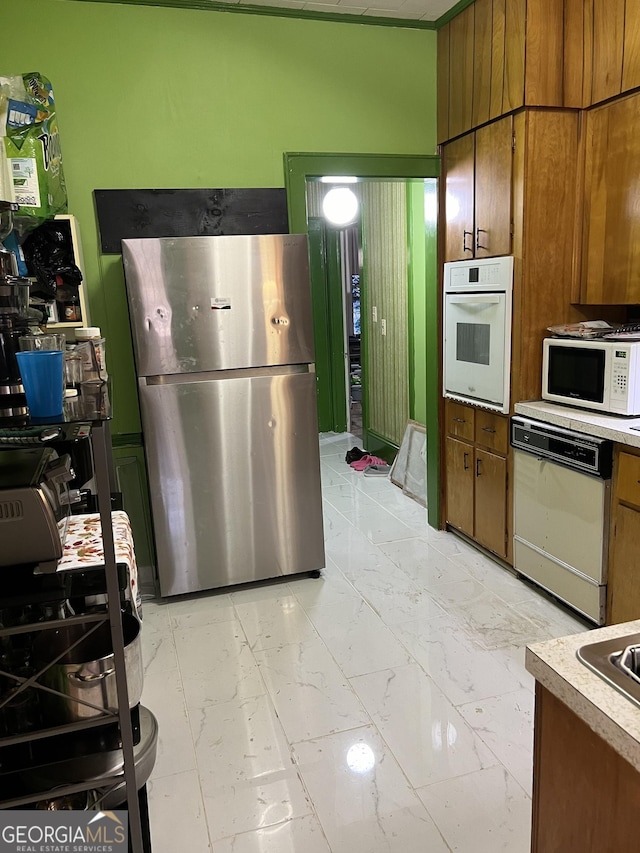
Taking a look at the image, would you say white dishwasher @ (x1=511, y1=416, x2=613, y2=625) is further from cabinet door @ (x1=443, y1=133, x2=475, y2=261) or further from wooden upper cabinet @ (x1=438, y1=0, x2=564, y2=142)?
wooden upper cabinet @ (x1=438, y1=0, x2=564, y2=142)

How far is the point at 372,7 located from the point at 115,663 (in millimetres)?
3213

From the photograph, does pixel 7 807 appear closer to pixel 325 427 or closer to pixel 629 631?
pixel 629 631

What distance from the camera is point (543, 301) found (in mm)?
3002

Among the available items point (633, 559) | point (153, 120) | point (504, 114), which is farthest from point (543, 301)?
point (153, 120)

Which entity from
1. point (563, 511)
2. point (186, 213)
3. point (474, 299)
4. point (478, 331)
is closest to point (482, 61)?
point (474, 299)

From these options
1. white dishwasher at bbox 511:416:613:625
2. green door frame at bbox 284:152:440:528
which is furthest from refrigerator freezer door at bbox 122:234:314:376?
white dishwasher at bbox 511:416:613:625

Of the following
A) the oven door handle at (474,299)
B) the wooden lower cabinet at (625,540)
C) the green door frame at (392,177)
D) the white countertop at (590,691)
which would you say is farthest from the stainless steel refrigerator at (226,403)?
the white countertop at (590,691)

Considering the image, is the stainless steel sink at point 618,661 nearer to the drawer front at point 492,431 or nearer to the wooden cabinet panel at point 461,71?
the drawer front at point 492,431

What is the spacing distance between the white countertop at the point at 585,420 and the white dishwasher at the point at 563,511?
30 mm

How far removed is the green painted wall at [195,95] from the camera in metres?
2.93

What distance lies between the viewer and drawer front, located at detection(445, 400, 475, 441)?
11.5 feet

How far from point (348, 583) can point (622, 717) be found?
98.8 inches

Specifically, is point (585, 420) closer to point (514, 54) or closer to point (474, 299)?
point (474, 299)

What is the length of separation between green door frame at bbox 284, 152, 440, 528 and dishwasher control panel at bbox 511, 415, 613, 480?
0.79m
